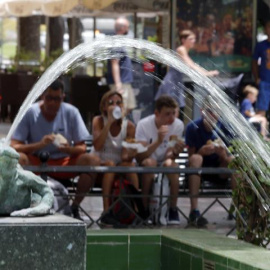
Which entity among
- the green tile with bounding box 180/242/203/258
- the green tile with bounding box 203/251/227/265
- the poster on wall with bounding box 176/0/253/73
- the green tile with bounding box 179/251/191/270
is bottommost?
the green tile with bounding box 179/251/191/270

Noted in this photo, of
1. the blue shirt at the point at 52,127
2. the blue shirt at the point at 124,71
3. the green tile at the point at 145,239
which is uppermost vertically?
the blue shirt at the point at 124,71

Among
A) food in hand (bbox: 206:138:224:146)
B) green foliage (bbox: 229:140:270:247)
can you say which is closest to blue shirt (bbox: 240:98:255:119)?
food in hand (bbox: 206:138:224:146)

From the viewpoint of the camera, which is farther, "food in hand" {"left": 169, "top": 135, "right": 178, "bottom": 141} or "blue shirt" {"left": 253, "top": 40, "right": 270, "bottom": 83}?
"blue shirt" {"left": 253, "top": 40, "right": 270, "bottom": 83}

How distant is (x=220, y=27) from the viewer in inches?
583

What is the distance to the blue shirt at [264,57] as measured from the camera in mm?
13805

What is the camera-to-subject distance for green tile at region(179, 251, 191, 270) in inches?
275

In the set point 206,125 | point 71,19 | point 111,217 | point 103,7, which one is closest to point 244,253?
point 111,217

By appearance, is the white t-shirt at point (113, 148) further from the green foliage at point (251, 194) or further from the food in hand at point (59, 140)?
Result: the green foliage at point (251, 194)

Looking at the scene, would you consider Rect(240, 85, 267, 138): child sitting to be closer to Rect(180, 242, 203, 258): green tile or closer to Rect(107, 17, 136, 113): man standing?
Rect(107, 17, 136, 113): man standing

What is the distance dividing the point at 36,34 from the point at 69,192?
17.5ft

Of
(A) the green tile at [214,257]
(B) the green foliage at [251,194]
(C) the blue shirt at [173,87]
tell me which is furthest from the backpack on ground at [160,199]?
(A) the green tile at [214,257]

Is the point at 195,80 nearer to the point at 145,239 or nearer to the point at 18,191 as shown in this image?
the point at 145,239

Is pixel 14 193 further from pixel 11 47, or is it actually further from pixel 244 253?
pixel 11 47

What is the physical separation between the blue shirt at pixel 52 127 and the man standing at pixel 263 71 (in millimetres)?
2604
